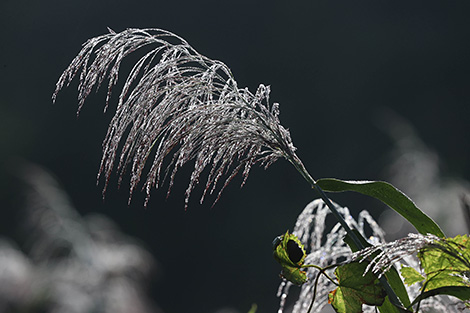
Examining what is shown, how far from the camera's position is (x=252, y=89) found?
27.3 feet

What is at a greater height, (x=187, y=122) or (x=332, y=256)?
(x=187, y=122)

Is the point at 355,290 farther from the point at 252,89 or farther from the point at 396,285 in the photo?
the point at 252,89

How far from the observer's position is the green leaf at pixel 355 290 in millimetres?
528

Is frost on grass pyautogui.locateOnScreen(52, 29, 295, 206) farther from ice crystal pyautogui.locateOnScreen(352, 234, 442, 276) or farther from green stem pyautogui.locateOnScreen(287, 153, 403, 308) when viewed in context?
ice crystal pyautogui.locateOnScreen(352, 234, 442, 276)

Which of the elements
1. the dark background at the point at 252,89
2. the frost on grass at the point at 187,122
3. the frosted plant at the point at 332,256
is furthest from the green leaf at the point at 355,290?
the dark background at the point at 252,89

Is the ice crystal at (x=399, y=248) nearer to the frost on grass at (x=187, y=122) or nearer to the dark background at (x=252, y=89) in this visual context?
the frost on grass at (x=187, y=122)

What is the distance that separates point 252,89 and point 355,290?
25.8 feet

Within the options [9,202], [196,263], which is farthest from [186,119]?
[9,202]

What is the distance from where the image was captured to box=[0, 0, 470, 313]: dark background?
7.67m

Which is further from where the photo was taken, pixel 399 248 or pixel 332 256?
pixel 332 256

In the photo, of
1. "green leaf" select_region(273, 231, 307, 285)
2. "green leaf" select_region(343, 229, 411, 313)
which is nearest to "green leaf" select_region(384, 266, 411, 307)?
"green leaf" select_region(343, 229, 411, 313)

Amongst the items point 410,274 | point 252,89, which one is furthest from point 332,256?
point 252,89

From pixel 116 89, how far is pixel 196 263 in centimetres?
231

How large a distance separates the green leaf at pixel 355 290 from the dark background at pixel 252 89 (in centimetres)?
651
